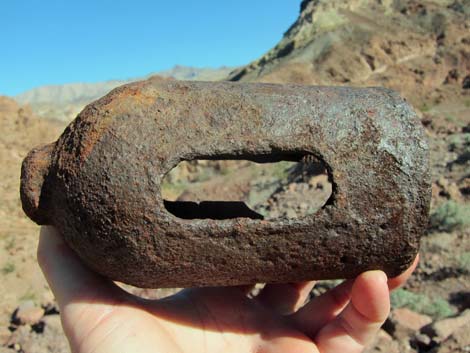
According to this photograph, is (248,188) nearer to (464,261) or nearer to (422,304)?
(464,261)

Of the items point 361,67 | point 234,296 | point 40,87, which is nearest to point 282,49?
point 361,67

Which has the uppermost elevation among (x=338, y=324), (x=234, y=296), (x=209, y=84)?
(x=209, y=84)

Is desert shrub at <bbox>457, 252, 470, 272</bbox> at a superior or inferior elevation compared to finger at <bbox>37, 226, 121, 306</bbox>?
inferior

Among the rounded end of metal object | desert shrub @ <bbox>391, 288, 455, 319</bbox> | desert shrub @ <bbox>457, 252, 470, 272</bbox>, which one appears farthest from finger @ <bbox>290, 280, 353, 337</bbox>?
desert shrub @ <bbox>457, 252, 470, 272</bbox>

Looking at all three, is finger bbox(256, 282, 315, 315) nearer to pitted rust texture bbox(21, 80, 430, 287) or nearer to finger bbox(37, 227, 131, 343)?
pitted rust texture bbox(21, 80, 430, 287)

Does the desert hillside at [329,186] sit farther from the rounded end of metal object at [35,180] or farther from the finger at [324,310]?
the rounded end of metal object at [35,180]

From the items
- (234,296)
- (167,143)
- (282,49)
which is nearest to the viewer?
(167,143)

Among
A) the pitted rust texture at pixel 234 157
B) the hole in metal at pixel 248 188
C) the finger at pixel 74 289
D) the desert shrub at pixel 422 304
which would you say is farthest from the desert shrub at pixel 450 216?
the finger at pixel 74 289

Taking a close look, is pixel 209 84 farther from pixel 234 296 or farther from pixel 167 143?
pixel 234 296
